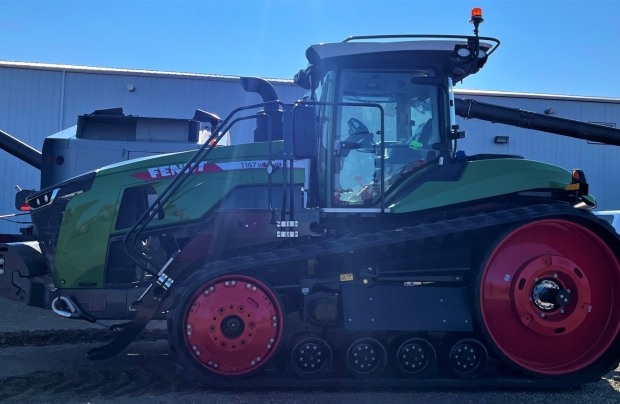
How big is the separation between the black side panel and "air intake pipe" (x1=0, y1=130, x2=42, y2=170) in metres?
7.32

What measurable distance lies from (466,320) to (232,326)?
2.00m

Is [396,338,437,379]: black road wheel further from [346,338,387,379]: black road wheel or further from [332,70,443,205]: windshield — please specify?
[332,70,443,205]: windshield

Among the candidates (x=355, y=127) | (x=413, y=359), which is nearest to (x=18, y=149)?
(x=355, y=127)

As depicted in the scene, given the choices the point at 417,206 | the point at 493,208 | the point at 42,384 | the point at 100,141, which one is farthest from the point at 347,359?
the point at 100,141

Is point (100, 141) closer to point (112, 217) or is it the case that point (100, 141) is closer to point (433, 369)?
point (112, 217)

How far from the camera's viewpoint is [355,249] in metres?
4.64

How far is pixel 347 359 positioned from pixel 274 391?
0.65 m

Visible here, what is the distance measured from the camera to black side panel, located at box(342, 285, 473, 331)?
15.5 ft

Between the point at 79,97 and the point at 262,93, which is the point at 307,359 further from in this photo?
the point at 79,97

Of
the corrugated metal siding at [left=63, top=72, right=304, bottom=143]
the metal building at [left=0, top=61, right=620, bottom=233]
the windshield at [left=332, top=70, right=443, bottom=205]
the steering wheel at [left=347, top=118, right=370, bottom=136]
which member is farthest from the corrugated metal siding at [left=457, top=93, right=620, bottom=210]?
the steering wheel at [left=347, top=118, right=370, bottom=136]

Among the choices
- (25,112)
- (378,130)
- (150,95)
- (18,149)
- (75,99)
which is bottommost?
(378,130)

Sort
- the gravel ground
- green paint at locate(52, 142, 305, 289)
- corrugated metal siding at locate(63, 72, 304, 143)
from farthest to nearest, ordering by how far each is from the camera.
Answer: corrugated metal siding at locate(63, 72, 304, 143) < green paint at locate(52, 142, 305, 289) < the gravel ground

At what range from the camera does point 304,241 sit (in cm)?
499

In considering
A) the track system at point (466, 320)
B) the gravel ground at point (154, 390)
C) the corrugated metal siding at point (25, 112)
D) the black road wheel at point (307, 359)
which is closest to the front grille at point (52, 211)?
the gravel ground at point (154, 390)
